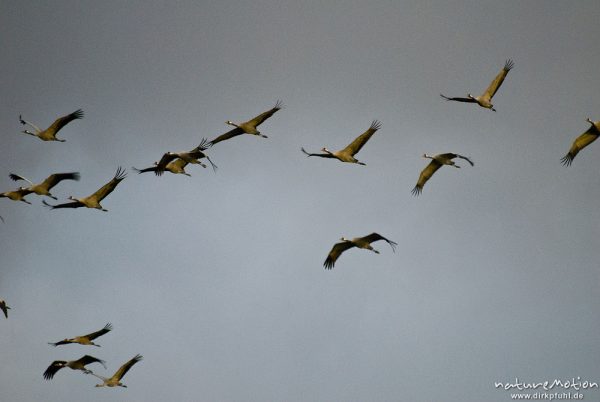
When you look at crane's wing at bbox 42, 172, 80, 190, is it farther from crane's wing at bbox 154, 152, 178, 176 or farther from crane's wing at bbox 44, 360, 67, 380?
crane's wing at bbox 44, 360, 67, 380

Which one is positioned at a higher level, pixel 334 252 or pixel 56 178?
pixel 56 178

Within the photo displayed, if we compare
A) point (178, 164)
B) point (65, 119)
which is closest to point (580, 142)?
point (178, 164)

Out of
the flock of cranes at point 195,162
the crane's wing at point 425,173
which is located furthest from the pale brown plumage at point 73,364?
the crane's wing at point 425,173

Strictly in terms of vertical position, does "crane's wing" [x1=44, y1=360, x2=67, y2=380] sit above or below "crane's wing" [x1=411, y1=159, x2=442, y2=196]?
below

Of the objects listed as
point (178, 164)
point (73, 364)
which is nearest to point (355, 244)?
point (178, 164)

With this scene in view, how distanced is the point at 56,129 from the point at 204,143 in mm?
6879

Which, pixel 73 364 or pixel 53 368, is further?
pixel 53 368

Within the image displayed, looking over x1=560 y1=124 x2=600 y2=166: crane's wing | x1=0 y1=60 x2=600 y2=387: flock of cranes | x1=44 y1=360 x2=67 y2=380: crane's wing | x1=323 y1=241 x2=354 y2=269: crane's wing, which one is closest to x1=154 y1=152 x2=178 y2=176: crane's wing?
x1=0 y1=60 x2=600 y2=387: flock of cranes

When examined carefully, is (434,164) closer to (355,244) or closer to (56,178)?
(355,244)

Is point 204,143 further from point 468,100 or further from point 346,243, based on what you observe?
point 468,100

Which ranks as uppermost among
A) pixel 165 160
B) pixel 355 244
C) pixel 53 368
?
pixel 165 160

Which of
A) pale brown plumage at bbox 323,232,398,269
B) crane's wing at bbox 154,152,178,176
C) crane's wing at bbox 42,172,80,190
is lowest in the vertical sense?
pale brown plumage at bbox 323,232,398,269

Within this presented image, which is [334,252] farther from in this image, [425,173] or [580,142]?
[580,142]

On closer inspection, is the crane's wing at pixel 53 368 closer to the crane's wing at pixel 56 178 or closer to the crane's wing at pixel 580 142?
the crane's wing at pixel 56 178
